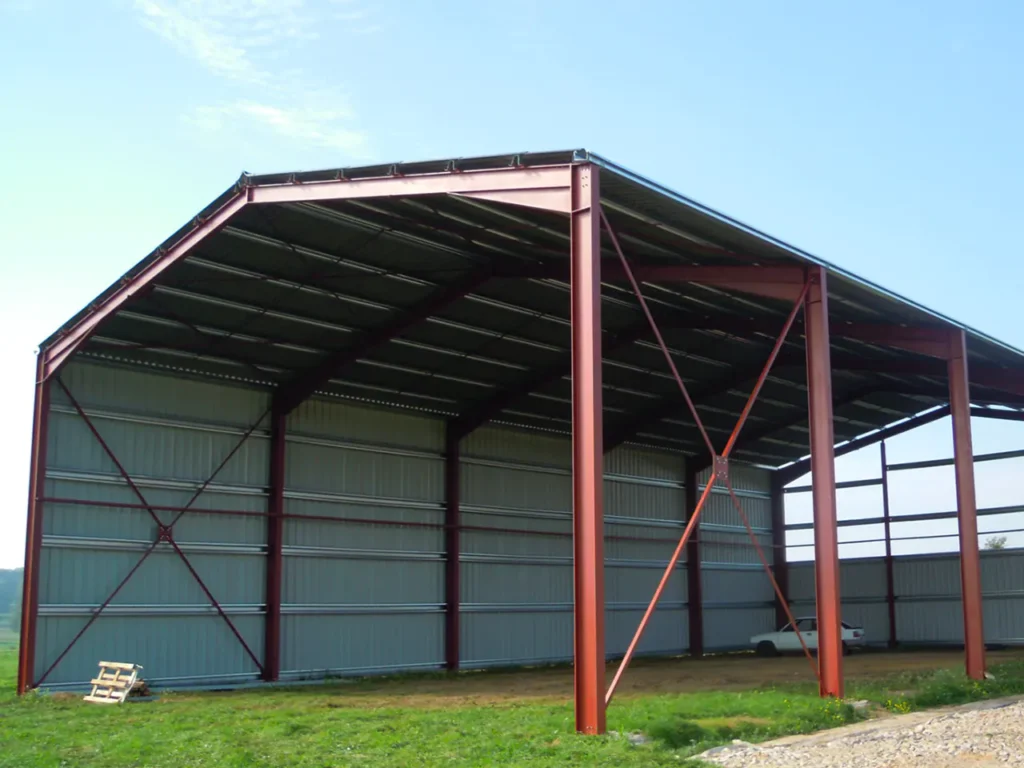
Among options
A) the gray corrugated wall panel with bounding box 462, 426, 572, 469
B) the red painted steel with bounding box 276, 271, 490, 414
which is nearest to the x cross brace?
the red painted steel with bounding box 276, 271, 490, 414

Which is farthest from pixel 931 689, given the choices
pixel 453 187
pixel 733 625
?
pixel 733 625

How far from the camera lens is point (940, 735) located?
14.8 m

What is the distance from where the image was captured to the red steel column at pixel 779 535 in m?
40.9

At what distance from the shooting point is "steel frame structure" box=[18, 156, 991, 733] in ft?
49.6

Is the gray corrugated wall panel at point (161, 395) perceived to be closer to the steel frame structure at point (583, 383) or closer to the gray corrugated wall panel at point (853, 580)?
the steel frame structure at point (583, 383)

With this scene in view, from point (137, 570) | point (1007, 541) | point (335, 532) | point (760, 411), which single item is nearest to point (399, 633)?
point (335, 532)

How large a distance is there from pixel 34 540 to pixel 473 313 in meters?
10.2

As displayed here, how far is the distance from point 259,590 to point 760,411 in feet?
56.2

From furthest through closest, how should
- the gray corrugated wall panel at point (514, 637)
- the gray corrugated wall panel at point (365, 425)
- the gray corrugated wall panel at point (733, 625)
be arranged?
the gray corrugated wall panel at point (733, 625)
the gray corrugated wall panel at point (514, 637)
the gray corrugated wall panel at point (365, 425)

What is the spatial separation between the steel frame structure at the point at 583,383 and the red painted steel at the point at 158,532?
0.12 ft

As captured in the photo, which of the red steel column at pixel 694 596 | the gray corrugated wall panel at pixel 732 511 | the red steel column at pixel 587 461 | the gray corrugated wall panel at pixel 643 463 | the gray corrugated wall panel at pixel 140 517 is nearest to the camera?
the red steel column at pixel 587 461

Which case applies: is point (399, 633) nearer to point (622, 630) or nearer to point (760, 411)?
point (622, 630)

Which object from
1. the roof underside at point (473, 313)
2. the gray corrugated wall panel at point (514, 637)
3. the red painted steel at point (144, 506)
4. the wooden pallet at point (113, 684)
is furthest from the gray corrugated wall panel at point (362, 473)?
the wooden pallet at point (113, 684)

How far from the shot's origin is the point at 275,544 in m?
26.6
